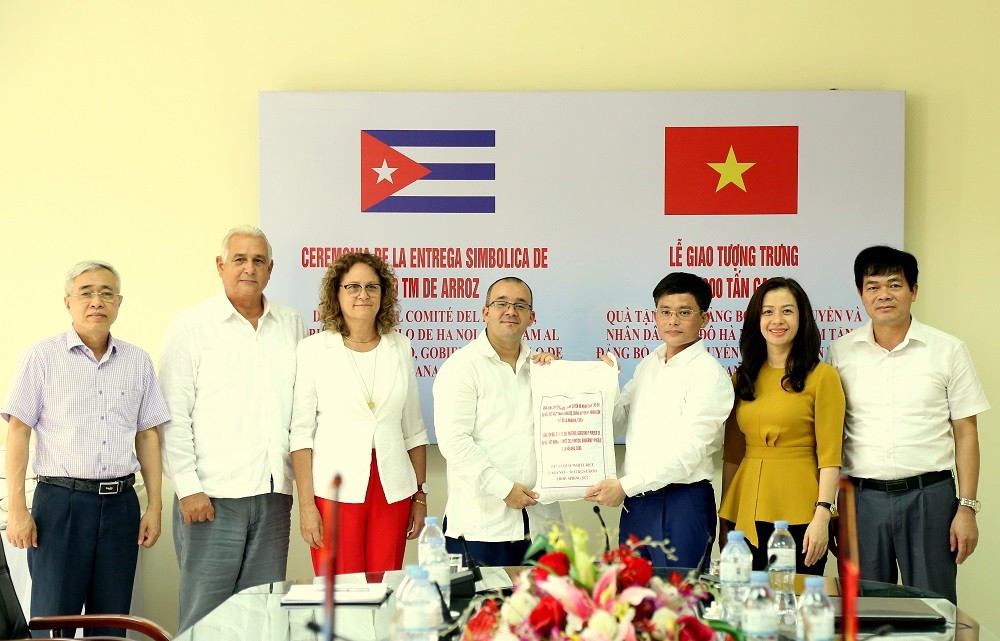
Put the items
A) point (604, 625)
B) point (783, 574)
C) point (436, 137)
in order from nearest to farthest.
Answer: point (604, 625) < point (783, 574) < point (436, 137)

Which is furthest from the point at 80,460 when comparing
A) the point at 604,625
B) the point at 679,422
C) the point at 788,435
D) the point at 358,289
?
the point at 788,435

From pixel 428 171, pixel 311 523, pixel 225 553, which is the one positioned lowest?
pixel 225 553

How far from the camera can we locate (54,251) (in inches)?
176

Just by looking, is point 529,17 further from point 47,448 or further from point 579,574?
point 579,574

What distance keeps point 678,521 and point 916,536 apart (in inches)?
33.7

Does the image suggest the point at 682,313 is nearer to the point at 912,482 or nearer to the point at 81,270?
the point at 912,482

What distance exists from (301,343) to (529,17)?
1.93 metres

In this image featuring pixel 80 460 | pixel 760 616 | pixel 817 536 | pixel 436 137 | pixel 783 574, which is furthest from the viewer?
pixel 436 137

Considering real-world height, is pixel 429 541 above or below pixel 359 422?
below

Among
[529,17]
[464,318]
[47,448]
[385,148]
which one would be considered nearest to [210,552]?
[47,448]

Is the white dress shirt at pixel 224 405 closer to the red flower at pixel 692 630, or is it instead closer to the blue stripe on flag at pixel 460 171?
the blue stripe on flag at pixel 460 171

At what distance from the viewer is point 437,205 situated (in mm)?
4402

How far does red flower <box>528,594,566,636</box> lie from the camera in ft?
5.58

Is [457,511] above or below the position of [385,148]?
below
